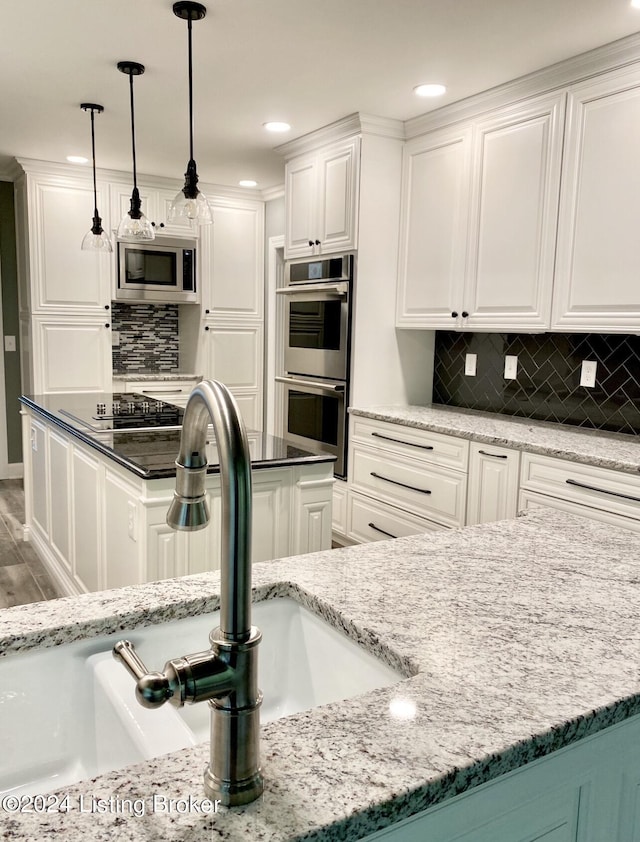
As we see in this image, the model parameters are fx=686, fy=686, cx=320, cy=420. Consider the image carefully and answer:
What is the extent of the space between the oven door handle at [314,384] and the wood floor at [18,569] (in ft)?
6.15

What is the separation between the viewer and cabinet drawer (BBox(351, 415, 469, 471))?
3.30 m

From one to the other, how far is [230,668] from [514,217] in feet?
10.3

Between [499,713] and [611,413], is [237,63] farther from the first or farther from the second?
[499,713]

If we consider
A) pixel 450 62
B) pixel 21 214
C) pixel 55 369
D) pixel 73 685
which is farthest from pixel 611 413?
pixel 21 214

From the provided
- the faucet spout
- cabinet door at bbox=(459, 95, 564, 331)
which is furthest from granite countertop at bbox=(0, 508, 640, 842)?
cabinet door at bbox=(459, 95, 564, 331)

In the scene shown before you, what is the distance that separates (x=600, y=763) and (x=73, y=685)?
0.72 meters

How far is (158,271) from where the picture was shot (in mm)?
5523

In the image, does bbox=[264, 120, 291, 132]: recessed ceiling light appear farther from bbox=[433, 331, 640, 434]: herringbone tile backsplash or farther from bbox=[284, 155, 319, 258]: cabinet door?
bbox=[433, 331, 640, 434]: herringbone tile backsplash

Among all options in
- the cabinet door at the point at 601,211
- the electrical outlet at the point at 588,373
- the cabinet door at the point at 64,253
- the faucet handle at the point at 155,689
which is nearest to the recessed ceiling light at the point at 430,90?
the cabinet door at the point at 601,211

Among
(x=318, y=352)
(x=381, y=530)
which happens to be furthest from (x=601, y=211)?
(x=381, y=530)

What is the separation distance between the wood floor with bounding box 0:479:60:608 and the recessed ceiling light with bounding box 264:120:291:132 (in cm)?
285

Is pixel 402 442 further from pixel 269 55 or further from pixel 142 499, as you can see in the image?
pixel 269 55

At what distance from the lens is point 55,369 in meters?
5.25

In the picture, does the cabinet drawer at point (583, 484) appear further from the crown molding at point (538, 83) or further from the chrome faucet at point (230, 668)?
the chrome faucet at point (230, 668)
